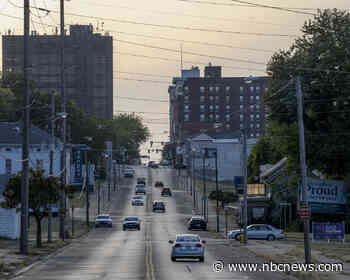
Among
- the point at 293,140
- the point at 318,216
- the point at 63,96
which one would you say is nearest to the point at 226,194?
the point at 318,216

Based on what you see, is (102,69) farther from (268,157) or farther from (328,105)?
(328,105)

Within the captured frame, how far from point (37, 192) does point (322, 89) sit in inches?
1128

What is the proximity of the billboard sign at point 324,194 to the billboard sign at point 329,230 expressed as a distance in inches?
518

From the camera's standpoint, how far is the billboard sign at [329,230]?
57463 millimetres

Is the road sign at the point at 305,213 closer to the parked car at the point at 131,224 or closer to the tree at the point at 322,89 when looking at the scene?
the tree at the point at 322,89

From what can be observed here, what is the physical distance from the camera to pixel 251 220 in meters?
89.7

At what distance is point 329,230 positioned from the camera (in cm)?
5784

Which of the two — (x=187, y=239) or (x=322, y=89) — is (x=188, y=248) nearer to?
(x=187, y=239)

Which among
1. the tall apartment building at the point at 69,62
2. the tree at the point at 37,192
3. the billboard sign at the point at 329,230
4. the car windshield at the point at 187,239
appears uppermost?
the tall apartment building at the point at 69,62

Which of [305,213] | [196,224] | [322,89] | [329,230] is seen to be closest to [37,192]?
[305,213]

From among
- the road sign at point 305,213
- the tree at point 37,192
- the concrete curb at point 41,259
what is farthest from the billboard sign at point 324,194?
the road sign at point 305,213

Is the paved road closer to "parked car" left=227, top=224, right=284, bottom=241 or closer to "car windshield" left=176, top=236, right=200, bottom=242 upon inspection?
"car windshield" left=176, top=236, right=200, bottom=242

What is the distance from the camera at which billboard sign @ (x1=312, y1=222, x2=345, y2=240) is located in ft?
189

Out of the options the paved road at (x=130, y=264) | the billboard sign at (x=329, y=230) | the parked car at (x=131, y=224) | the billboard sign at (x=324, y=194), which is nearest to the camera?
the paved road at (x=130, y=264)
